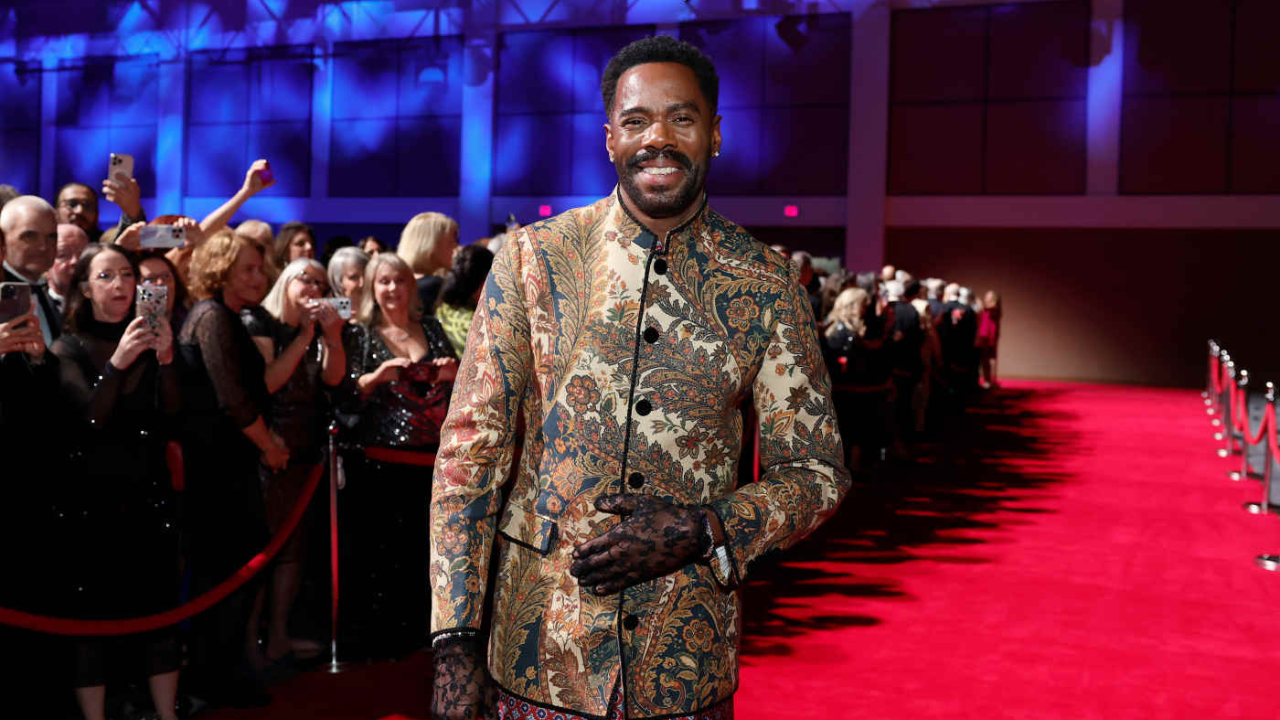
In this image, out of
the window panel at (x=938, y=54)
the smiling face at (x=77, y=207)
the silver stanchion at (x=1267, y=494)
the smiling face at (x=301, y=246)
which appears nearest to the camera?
the smiling face at (x=77, y=207)

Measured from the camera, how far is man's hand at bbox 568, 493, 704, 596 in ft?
5.88

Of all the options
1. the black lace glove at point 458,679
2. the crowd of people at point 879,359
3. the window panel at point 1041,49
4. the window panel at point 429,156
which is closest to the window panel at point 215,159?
the window panel at point 429,156

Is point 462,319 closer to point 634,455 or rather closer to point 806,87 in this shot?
point 634,455

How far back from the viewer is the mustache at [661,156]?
195 cm

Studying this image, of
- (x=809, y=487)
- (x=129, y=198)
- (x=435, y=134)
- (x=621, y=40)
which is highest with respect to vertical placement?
(x=621, y=40)

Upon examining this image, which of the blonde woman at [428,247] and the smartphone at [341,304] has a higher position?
the blonde woman at [428,247]

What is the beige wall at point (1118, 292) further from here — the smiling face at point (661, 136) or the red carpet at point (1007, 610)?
the smiling face at point (661, 136)

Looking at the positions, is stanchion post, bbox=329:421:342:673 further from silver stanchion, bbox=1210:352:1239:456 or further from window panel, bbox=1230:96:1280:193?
window panel, bbox=1230:96:1280:193

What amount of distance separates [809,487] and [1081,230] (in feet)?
78.2

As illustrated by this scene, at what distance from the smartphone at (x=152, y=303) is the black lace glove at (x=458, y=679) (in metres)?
2.53

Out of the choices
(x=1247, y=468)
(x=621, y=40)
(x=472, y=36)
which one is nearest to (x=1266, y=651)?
(x=1247, y=468)

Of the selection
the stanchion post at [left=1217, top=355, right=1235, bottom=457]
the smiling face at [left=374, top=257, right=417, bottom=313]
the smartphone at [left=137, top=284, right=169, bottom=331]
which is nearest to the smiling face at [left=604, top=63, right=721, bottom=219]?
the smartphone at [left=137, top=284, right=169, bottom=331]

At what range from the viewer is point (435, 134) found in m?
27.2

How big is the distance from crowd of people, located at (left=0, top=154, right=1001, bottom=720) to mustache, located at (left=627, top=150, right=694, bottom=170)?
2394 millimetres
